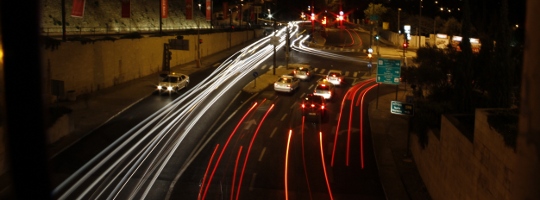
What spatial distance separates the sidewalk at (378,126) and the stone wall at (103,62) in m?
0.69

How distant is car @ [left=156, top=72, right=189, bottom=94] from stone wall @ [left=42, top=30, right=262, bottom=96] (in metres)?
3.80

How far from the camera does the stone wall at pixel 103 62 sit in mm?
32906

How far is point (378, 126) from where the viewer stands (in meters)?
30.8

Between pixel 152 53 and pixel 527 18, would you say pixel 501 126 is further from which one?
pixel 152 53

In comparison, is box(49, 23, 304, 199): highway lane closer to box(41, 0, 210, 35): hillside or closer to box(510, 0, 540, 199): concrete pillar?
box(41, 0, 210, 35): hillside

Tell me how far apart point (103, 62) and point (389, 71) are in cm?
1825

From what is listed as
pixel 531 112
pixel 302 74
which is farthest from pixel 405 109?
pixel 302 74

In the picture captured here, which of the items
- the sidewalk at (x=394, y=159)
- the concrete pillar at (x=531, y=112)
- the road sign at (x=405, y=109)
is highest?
the concrete pillar at (x=531, y=112)

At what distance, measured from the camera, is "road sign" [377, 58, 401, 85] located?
33969 mm

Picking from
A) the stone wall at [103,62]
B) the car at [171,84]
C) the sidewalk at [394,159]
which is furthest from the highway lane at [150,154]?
the sidewalk at [394,159]

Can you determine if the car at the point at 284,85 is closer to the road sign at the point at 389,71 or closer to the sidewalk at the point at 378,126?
the sidewalk at the point at 378,126

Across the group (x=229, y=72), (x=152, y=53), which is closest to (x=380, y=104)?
(x=229, y=72)

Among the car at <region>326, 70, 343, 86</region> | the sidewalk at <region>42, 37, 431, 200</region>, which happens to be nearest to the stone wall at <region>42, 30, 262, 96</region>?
the sidewalk at <region>42, 37, 431, 200</region>

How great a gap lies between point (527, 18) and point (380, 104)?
33426mm
